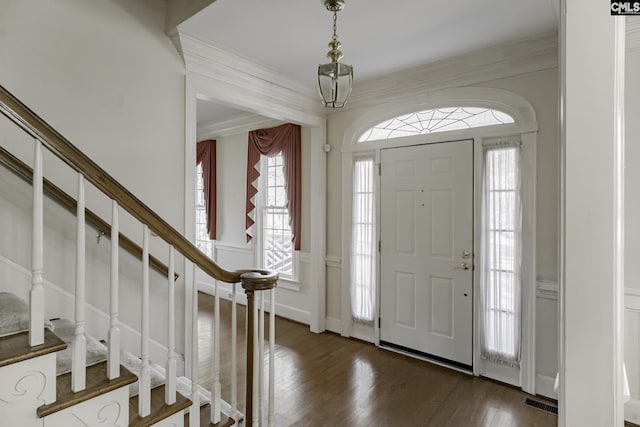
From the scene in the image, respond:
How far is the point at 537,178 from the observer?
2631mm

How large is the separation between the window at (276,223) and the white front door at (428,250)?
1526 millimetres

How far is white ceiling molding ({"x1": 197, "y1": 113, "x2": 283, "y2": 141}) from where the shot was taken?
4605 mm

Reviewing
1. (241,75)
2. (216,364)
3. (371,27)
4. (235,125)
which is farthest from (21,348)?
(235,125)

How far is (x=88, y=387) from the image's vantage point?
1.37 meters

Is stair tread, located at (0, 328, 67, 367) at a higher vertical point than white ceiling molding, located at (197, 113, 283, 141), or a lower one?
lower

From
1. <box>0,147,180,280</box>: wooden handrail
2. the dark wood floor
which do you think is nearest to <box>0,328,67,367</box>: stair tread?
<box>0,147,180,280</box>: wooden handrail

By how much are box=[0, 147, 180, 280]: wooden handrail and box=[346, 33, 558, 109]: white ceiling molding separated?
2.69 meters

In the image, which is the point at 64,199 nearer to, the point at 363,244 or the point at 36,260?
the point at 36,260

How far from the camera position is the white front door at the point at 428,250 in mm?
3012

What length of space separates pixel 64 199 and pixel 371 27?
235 cm

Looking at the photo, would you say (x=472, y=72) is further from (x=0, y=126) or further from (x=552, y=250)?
(x=0, y=126)
